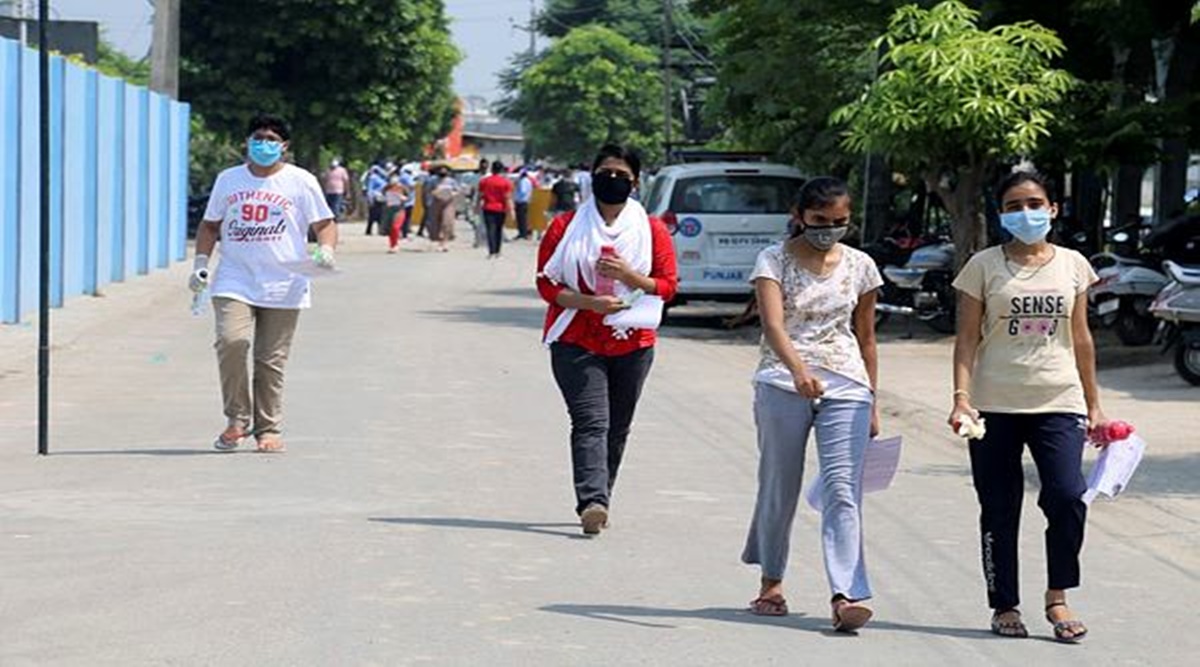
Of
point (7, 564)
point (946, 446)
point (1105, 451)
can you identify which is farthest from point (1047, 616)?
point (946, 446)

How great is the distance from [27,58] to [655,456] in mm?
10600

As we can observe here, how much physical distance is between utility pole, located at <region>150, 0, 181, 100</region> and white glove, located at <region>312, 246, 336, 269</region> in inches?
940

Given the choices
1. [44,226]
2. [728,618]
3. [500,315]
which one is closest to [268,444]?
[44,226]

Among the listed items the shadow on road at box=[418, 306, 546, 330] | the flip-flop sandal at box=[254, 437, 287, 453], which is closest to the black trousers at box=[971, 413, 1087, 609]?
the flip-flop sandal at box=[254, 437, 287, 453]

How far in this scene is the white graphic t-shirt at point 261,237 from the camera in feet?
40.5

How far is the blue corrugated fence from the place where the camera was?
2081 cm

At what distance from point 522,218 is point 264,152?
3857 centimetres

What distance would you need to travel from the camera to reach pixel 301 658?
7180 millimetres

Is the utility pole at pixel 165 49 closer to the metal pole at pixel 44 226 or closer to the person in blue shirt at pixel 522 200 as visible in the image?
the person in blue shirt at pixel 522 200

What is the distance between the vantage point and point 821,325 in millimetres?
7996

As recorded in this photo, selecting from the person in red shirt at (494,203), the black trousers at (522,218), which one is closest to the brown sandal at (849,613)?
the person in red shirt at (494,203)

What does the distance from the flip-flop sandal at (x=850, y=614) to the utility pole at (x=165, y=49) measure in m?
29.1

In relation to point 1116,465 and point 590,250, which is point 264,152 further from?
point 1116,465

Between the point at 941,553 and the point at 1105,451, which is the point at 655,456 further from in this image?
the point at 1105,451
